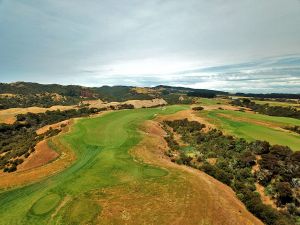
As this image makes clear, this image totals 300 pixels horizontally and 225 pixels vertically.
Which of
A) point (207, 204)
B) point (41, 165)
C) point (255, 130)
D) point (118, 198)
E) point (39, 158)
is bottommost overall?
point (39, 158)

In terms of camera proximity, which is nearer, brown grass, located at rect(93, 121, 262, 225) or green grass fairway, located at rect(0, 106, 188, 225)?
brown grass, located at rect(93, 121, 262, 225)

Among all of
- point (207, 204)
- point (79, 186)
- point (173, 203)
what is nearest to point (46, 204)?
point (79, 186)

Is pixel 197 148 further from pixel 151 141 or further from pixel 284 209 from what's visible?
pixel 284 209

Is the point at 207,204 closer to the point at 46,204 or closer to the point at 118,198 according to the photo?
the point at 118,198

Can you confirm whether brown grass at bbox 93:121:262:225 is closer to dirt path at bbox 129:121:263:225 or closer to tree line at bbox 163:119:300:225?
dirt path at bbox 129:121:263:225

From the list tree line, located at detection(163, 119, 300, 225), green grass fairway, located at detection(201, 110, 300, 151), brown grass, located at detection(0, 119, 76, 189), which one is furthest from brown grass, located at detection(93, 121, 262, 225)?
green grass fairway, located at detection(201, 110, 300, 151)

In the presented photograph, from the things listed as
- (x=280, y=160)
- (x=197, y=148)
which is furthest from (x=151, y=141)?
(x=280, y=160)

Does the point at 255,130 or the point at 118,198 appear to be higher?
the point at 118,198
